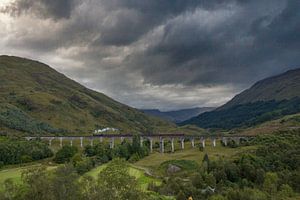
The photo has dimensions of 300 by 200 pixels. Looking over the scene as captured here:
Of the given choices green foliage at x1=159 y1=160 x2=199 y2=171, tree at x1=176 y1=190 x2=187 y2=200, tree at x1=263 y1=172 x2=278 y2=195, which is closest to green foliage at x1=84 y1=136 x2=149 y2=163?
green foliage at x1=159 y1=160 x2=199 y2=171

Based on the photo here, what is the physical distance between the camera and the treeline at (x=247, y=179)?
297ft

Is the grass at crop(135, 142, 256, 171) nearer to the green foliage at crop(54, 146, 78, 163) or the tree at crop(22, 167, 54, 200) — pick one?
the green foliage at crop(54, 146, 78, 163)

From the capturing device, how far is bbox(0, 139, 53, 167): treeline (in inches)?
5951

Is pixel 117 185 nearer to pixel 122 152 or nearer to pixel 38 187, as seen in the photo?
pixel 38 187

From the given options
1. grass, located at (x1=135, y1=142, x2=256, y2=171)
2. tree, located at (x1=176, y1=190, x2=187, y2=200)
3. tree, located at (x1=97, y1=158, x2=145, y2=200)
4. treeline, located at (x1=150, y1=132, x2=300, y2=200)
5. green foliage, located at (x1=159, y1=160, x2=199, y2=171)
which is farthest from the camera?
grass, located at (x1=135, y1=142, x2=256, y2=171)

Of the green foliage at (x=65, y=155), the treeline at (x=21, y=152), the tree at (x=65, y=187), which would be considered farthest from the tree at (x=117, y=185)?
the treeline at (x=21, y=152)

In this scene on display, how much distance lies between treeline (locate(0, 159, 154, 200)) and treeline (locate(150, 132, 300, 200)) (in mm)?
44332

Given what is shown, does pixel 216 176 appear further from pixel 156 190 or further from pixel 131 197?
pixel 131 197

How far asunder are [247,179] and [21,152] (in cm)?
10290

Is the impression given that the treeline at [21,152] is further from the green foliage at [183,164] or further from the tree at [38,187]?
the tree at [38,187]

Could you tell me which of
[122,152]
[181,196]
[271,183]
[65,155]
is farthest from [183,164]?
[65,155]

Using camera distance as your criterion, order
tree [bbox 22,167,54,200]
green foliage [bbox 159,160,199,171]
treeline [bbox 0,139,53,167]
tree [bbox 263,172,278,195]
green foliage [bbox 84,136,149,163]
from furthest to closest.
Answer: green foliage [bbox 84,136,149,163] < treeline [bbox 0,139,53,167] < green foliage [bbox 159,160,199,171] < tree [bbox 263,172,278,195] < tree [bbox 22,167,54,200]

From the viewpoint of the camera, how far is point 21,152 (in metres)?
159

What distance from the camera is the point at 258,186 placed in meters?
103
